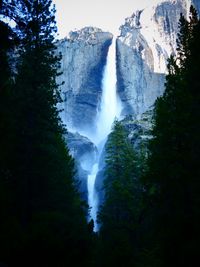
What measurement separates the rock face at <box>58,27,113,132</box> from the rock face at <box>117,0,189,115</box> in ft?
19.5

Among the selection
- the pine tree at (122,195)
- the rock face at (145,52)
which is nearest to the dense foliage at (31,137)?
the pine tree at (122,195)

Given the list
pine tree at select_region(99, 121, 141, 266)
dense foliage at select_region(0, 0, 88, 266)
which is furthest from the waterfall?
dense foliage at select_region(0, 0, 88, 266)

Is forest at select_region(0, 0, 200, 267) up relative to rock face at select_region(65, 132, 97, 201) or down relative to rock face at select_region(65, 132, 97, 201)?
down

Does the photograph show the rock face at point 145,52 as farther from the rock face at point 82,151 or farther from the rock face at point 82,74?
the rock face at point 82,151

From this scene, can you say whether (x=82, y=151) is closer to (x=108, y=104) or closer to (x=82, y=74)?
(x=108, y=104)

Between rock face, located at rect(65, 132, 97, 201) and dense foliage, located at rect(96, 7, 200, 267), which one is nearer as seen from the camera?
dense foliage, located at rect(96, 7, 200, 267)

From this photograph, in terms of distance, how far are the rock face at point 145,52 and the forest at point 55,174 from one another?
70381mm

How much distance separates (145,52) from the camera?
3915 inches

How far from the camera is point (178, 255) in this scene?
1316cm

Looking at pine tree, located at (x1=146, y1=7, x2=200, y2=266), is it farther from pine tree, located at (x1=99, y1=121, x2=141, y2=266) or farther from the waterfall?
the waterfall

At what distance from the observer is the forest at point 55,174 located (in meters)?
9.45

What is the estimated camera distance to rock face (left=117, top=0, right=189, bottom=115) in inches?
3634

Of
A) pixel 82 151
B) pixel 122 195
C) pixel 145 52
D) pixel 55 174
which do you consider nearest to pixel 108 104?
pixel 145 52

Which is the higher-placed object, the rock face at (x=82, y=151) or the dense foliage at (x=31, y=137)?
the rock face at (x=82, y=151)
